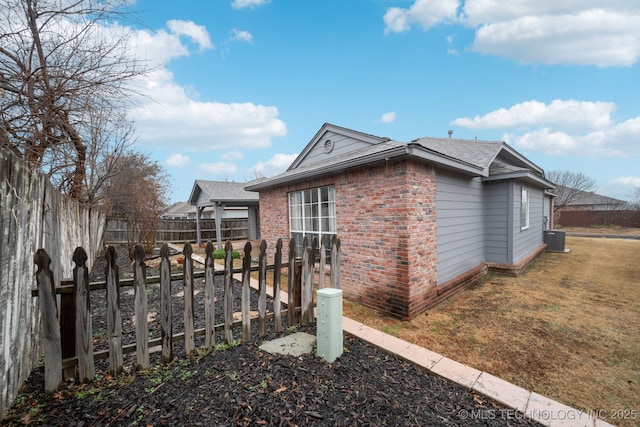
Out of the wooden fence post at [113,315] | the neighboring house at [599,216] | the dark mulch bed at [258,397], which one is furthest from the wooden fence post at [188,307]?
the neighboring house at [599,216]

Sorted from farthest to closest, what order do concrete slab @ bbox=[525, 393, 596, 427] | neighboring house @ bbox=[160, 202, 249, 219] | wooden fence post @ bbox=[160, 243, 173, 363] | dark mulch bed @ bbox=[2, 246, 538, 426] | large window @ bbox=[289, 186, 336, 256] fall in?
1. neighboring house @ bbox=[160, 202, 249, 219]
2. large window @ bbox=[289, 186, 336, 256]
3. wooden fence post @ bbox=[160, 243, 173, 363]
4. concrete slab @ bbox=[525, 393, 596, 427]
5. dark mulch bed @ bbox=[2, 246, 538, 426]

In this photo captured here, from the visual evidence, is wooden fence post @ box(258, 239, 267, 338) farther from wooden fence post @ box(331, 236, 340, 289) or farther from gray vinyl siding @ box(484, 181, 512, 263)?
gray vinyl siding @ box(484, 181, 512, 263)

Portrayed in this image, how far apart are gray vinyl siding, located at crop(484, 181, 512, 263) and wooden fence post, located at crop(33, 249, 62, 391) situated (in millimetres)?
9358

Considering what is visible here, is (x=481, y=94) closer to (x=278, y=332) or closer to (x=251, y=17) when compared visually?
(x=251, y=17)

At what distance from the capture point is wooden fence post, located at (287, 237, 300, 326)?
3760 mm

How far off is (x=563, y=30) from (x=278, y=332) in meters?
9.83

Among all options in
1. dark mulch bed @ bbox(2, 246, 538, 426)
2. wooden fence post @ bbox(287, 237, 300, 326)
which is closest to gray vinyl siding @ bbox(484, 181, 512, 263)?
dark mulch bed @ bbox(2, 246, 538, 426)

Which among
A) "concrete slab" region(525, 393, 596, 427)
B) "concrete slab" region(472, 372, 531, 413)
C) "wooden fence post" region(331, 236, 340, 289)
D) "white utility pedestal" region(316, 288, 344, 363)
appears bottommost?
"concrete slab" region(525, 393, 596, 427)

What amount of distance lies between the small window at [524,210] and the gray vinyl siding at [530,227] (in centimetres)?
16

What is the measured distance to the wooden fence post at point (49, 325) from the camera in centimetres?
222

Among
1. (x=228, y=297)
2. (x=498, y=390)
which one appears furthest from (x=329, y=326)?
(x=498, y=390)

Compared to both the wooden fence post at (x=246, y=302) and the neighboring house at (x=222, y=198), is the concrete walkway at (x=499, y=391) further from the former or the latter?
the neighboring house at (x=222, y=198)

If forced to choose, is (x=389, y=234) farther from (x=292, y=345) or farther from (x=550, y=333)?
(x=550, y=333)

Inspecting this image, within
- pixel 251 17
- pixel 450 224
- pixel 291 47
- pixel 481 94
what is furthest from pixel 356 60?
pixel 450 224
